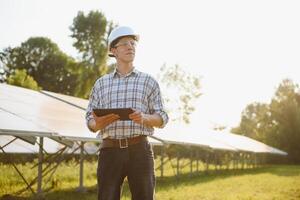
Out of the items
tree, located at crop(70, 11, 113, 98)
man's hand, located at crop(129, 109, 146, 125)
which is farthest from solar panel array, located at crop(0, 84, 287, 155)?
tree, located at crop(70, 11, 113, 98)

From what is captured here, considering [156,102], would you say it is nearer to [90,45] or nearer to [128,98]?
[128,98]

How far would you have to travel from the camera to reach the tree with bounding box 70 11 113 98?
3350 cm

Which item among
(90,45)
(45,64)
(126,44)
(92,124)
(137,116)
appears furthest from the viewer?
(45,64)

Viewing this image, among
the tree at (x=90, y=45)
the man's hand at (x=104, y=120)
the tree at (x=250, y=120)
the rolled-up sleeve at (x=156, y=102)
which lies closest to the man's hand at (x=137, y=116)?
the man's hand at (x=104, y=120)

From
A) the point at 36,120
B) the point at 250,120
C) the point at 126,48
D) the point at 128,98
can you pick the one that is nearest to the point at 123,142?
the point at 128,98

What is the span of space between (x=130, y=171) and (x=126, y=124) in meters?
0.35

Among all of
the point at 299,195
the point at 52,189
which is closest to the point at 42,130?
the point at 52,189

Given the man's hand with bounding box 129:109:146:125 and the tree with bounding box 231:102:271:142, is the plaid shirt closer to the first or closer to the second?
the man's hand with bounding box 129:109:146:125

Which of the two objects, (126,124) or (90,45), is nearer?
(126,124)

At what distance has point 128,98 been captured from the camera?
3342 millimetres

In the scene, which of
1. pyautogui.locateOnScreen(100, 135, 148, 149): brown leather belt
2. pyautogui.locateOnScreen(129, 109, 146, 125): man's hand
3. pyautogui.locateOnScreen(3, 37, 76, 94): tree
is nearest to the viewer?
pyautogui.locateOnScreen(129, 109, 146, 125): man's hand

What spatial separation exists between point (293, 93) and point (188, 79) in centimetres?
1174

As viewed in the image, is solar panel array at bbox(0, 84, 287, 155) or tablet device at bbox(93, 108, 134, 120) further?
solar panel array at bbox(0, 84, 287, 155)

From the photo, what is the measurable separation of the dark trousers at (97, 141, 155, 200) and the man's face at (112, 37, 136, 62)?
69cm
